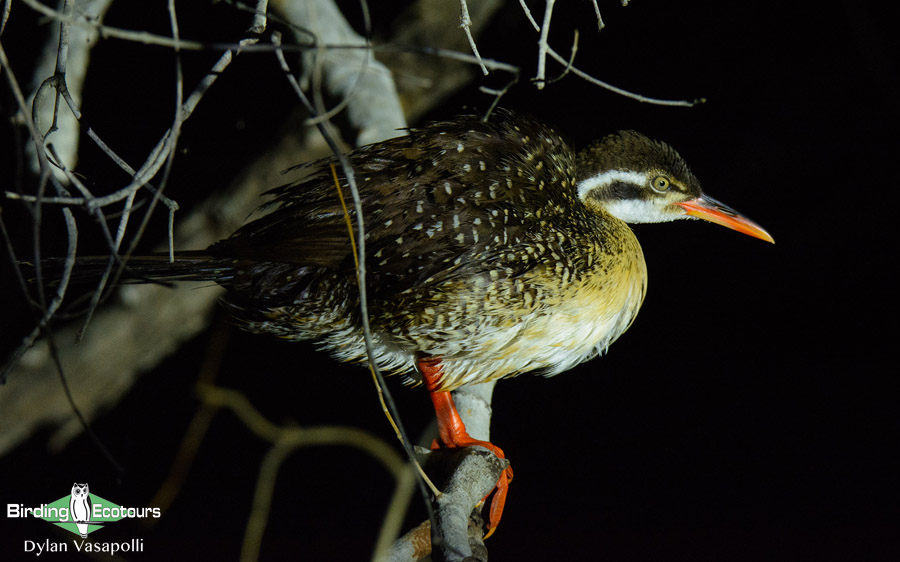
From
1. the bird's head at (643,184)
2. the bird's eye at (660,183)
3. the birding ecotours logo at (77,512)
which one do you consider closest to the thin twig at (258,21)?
the bird's head at (643,184)

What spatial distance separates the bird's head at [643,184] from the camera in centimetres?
214

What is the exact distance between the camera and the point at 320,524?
3.37 m

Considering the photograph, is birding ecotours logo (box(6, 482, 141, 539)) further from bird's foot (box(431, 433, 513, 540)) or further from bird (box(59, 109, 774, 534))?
bird's foot (box(431, 433, 513, 540))

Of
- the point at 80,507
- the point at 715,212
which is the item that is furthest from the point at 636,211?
the point at 80,507

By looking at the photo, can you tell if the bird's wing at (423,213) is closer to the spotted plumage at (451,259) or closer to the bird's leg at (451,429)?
the spotted plumage at (451,259)

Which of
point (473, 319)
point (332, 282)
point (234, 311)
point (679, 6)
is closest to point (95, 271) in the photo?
point (234, 311)

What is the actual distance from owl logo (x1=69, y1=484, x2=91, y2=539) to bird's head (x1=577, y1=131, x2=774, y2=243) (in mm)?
1862

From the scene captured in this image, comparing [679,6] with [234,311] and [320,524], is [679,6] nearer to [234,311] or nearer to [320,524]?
[234,311]

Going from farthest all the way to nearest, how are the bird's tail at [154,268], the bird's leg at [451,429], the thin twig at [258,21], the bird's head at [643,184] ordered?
1. the bird's head at [643,184]
2. the bird's leg at [451,429]
3. the bird's tail at [154,268]
4. the thin twig at [258,21]

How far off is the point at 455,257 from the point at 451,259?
0.01 m

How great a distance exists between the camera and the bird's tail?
1753 mm

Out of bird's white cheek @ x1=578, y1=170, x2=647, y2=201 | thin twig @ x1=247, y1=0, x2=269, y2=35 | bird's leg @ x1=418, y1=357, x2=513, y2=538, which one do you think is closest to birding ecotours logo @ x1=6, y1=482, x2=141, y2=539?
bird's leg @ x1=418, y1=357, x2=513, y2=538

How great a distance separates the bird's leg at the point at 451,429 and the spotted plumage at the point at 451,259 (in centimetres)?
4

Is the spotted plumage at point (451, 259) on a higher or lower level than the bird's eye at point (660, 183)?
lower
